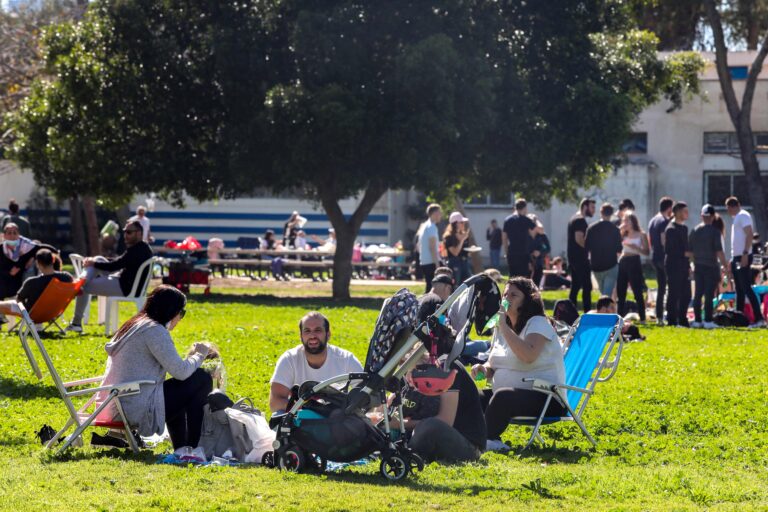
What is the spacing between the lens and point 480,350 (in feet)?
42.8

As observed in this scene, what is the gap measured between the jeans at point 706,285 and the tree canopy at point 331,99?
6505 millimetres

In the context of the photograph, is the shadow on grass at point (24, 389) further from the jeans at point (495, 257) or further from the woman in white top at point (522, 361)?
the jeans at point (495, 257)

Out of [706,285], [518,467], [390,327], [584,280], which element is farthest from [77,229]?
[518,467]

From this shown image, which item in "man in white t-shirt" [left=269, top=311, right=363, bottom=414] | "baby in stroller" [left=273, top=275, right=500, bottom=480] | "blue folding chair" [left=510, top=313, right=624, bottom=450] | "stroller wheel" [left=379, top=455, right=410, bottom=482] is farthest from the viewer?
"blue folding chair" [left=510, top=313, right=624, bottom=450]

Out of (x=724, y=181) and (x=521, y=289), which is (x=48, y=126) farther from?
(x=724, y=181)

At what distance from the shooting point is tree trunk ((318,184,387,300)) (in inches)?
1120

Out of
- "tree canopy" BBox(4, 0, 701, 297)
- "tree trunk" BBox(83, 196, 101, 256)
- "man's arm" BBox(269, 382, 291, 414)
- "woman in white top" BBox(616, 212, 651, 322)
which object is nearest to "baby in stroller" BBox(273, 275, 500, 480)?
"man's arm" BBox(269, 382, 291, 414)

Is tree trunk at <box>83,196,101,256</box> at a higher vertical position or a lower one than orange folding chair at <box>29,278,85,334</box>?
higher

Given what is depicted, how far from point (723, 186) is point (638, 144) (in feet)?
9.90

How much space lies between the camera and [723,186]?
4472 cm

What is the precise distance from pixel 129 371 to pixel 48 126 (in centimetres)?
2066

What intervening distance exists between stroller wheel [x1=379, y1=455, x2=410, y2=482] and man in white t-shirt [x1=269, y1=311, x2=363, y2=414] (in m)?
1.31

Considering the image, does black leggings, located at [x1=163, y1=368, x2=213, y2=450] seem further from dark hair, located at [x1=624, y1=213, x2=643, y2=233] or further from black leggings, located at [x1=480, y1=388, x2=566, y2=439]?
dark hair, located at [x1=624, y1=213, x2=643, y2=233]

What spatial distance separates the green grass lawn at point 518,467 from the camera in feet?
24.3
